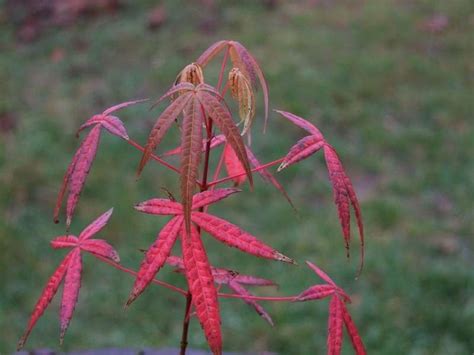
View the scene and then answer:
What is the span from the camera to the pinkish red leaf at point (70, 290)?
1175mm

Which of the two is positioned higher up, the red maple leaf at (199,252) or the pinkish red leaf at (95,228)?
the red maple leaf at (199,252)

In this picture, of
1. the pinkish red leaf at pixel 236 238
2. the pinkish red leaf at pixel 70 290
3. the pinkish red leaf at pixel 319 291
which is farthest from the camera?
the pinkish red leaf at pixel 319 291

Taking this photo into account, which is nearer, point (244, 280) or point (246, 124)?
point (246, 124)

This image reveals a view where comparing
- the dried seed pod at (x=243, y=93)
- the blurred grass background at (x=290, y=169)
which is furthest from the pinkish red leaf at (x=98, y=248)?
the blurred grass background at (x=290, y=169)

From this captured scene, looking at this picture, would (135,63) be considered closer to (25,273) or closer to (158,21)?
(158,21)

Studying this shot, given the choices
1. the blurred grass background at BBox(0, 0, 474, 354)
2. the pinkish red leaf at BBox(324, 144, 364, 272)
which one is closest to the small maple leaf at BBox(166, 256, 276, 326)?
the pinkish red leaf at BBox(324, 144, 364, 272)

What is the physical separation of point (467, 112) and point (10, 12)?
12.6ft

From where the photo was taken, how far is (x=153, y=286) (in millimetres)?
3180

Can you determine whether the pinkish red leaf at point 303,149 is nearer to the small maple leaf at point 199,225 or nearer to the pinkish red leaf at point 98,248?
the small maple leaf at point 199,225

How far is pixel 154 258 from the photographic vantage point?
106 centimetres

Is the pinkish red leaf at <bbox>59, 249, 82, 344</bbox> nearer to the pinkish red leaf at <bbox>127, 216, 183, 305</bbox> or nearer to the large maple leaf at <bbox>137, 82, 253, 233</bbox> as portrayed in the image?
the pinkish red leaf at <bbox>127, 216, 183, 305</bbox>

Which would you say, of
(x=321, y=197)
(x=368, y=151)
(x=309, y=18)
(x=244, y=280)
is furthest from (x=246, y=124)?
(x=309, y=18)

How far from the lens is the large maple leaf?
0.95 meters

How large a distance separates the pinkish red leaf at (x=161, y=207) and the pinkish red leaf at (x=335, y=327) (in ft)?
1.18
